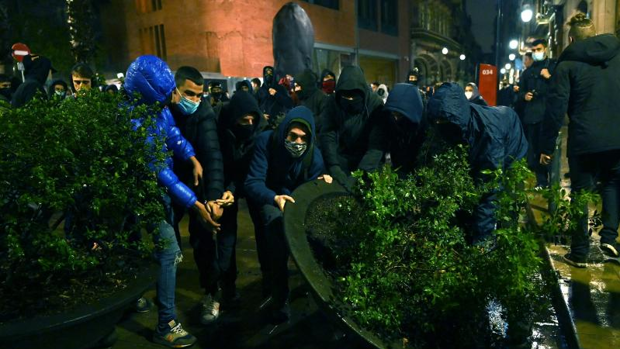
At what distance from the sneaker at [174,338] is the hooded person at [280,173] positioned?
68cm

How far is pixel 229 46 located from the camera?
2230cm

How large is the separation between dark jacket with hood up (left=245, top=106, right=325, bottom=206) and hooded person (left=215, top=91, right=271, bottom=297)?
22cm

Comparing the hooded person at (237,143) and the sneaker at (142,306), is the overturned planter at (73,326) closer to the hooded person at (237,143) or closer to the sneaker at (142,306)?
the hooded person at (237,143)

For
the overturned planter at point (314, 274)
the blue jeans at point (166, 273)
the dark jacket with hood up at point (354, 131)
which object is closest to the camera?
the overturned planter at point (314, 274)

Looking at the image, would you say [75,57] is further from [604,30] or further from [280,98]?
[604,30]

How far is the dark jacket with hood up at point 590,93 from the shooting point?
4.37m

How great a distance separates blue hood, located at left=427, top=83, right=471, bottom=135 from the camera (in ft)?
11.0

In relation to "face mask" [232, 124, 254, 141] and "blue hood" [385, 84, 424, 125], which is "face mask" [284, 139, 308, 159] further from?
"blue hood" [385, 84, 424, 125]

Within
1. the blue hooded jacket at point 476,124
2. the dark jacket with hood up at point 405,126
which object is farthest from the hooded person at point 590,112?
the dark jacket with hood up at point 405,126

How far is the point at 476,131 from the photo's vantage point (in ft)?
11.7

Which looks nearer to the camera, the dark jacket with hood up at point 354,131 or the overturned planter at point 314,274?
the overturned planter at point 314,274

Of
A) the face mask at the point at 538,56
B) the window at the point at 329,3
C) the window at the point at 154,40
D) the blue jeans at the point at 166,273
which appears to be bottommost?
the blue jeans at the point at 166,273

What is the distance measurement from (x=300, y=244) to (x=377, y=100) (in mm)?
2346

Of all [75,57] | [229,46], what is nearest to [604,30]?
[229,46]
